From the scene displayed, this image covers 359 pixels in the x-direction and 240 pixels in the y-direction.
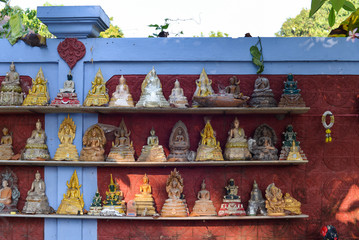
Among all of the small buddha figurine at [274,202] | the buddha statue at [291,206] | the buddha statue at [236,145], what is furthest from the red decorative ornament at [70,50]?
the buddha statue at [291,206]

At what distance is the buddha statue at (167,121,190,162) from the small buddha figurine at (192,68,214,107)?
0.30 meters

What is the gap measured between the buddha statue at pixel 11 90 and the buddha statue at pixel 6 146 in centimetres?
33

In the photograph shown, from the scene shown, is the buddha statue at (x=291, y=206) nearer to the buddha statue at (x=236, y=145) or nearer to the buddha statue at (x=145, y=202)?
the buddha statue at (x=236, y=145)

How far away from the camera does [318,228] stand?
14.3 ft

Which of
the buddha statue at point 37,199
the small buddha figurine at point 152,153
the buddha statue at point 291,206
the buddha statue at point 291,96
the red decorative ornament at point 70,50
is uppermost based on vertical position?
the red decorative ornament at point 70,50

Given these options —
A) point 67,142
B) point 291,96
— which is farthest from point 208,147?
point 67,142

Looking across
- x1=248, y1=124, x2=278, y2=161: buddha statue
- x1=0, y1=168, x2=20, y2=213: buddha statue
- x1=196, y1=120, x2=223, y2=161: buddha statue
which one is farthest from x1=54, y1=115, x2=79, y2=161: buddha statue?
x1=248, y1=124, x2=278, y2=161: buddha statue

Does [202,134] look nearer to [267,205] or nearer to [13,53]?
[267,205]

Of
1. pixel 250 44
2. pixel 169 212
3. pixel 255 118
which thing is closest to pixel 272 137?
pixel 255 118

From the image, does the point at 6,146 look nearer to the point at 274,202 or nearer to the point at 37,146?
the point at 37,146

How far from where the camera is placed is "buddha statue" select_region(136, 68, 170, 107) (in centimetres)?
419

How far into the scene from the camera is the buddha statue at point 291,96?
4230 mm

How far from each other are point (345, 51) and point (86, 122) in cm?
301

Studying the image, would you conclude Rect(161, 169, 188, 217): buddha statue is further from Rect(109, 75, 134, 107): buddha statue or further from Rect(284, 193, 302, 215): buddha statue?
Rect(284, 193, 302, 215): buddha statue
